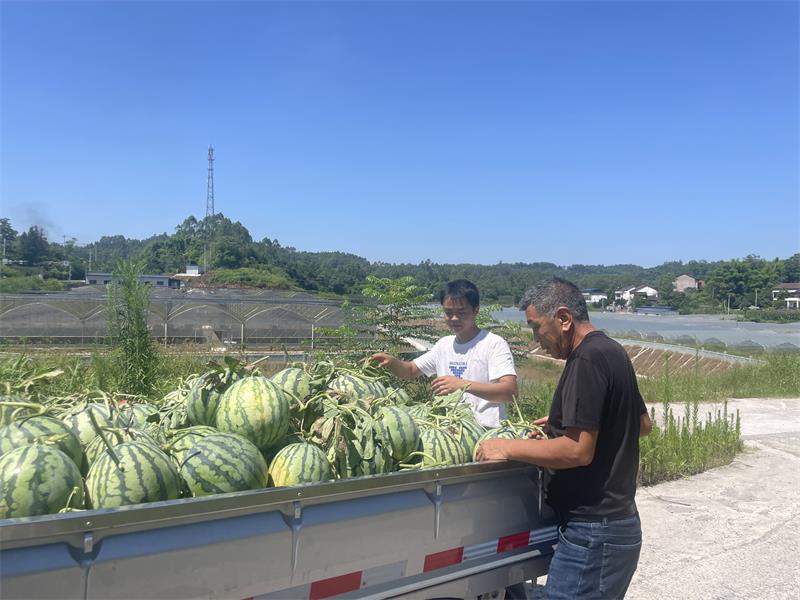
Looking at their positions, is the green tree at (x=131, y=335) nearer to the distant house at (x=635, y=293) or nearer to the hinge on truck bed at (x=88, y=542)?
the hinge on truck bed at (x=88, y=542)

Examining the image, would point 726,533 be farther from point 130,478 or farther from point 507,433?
point 130,478

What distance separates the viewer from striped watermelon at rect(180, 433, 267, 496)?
7.91 feet

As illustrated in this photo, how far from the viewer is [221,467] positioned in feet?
7.95

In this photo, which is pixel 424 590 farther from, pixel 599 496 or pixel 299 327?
pixel 299 327

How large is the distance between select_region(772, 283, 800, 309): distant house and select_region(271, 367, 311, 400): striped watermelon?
83.6m

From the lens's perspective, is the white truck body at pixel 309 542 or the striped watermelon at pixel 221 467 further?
the striped watermelon at pixel 221 467

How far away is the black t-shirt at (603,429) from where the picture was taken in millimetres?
2904

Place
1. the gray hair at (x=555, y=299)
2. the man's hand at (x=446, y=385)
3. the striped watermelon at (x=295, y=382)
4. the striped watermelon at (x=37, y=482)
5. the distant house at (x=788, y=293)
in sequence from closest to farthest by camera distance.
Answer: the striped watermelon at (x=37, y=482) < the striped watermelon at (x=295, y=382) < the gray hair at (x=555, y=299) < the man's hand at (x=446, y=385) < the distant house at (x=788, y=293)

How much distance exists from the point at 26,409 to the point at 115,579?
3.69 feet

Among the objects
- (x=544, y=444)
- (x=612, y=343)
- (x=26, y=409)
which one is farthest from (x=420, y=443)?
(x=26, y=409)

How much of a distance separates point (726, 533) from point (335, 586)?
5628 mm

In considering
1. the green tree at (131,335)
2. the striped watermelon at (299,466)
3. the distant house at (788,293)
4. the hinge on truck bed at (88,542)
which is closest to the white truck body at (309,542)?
the hinge on truck bed at (88,542)

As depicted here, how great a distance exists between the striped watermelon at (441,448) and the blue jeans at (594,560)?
25.5 inches

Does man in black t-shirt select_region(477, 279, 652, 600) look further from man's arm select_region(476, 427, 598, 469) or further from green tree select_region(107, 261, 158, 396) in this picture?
green tree select_region(107, 261, 158, 396)
